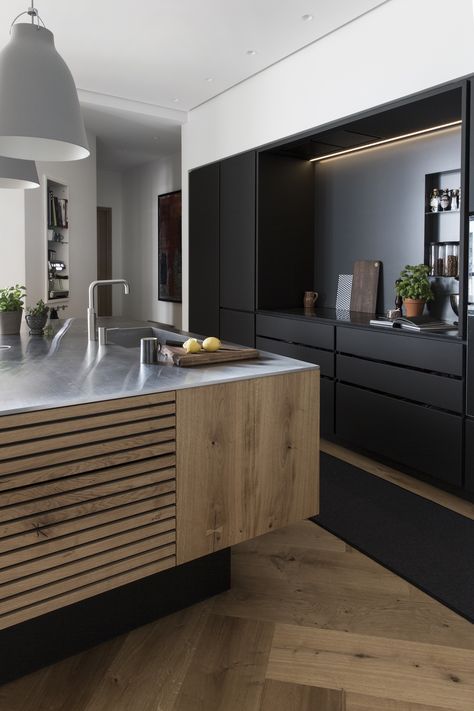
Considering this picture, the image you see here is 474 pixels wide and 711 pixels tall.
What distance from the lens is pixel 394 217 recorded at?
14.3 feet

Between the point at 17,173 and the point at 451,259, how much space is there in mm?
2737

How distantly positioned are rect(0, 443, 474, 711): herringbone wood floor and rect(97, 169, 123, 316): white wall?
319 inches

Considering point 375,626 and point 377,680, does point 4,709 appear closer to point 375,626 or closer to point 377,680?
point 377,680

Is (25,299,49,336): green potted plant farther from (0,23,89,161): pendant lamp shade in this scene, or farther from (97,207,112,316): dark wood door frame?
(97,207,112,316): dark wood door frame

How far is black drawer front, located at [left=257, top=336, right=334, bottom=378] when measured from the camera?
13.5 ft

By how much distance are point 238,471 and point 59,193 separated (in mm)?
5895

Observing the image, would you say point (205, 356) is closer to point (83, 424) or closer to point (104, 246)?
point (83, 424)

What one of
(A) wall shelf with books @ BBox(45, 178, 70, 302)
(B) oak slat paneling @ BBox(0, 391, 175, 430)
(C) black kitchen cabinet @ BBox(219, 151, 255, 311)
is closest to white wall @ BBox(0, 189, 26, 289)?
(A) wall shelf with books @ BBox(45, 178, 70, 302)

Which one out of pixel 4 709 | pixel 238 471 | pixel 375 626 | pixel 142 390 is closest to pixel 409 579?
pixel 375 626

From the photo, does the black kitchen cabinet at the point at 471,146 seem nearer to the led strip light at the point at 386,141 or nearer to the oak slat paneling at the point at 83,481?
the led strip light at the point at 386,141

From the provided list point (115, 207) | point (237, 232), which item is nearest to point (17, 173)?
point (237, 232)

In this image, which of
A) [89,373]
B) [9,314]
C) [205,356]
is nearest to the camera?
[89,373]

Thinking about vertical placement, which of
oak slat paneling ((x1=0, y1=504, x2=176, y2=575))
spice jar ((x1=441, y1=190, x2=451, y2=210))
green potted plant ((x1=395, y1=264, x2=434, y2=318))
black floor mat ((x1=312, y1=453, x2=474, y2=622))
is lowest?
black floor mat ((x1=312, y1=453, x2=474, y2=622))

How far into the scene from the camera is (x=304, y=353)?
436 centimetres
